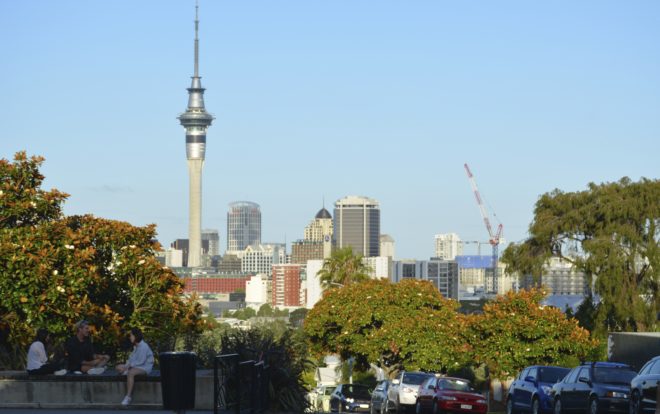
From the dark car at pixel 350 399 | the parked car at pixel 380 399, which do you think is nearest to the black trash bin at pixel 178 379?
the parked car at pixel 380 399

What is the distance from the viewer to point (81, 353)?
980 inches

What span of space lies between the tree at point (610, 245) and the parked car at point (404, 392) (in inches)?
1044

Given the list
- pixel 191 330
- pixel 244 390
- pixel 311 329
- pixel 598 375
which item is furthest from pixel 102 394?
pixel 311 329

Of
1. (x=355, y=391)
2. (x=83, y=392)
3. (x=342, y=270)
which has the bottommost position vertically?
(x=355, y=391)

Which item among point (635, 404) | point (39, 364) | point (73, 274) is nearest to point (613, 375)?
point (635, 404)

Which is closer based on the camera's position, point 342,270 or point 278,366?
point 278,366

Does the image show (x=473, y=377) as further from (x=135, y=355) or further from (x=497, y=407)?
(x=135, y=355)

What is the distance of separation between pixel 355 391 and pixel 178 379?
26055 mm

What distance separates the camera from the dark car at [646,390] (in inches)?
982

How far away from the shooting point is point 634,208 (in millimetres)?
66375

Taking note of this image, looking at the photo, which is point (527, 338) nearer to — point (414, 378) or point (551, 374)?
point (414, 378)

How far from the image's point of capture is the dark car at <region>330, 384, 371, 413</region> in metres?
46.1

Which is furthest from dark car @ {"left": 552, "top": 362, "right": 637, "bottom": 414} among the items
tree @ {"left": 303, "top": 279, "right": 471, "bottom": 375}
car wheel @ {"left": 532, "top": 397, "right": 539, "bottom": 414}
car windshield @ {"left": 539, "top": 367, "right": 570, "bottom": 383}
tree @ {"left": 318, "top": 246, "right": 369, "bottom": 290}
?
tree @ {"left": 318, "top": 246, "right": 369, "bottom": 290}

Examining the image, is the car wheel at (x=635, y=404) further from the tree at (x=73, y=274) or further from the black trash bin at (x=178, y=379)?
the tree at (x=73, y=274)
